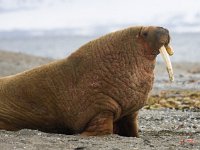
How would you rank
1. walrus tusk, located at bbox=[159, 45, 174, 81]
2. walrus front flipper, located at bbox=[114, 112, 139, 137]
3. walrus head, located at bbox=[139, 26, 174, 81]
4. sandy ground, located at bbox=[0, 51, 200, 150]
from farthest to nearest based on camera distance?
1. walrus front flipper, located at bbox=[114, 112, 139, 137]
2. walrus head, located at bbox=[139, 26, 174, 81]
3. walrus tusk, located at bbox=[159, 45, 174, 81]
4. sandy ground, located at bbox=[0, 51, 200, 150]

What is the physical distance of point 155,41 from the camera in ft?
24.4

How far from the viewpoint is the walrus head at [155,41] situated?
7.41m

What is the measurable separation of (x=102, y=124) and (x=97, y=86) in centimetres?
45

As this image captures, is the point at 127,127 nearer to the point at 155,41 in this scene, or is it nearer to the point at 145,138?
the point at 145,138

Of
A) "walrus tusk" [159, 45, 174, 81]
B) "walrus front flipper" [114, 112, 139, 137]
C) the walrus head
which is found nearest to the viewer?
"walrus tusk" [159, 45, 174, 81]

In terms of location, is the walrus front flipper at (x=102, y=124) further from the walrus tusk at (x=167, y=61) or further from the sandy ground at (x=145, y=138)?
the walrus tusk at (x=167, y=61)

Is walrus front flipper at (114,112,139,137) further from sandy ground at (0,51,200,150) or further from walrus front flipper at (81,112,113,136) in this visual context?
walrus front flipper at (81,112,113,136)

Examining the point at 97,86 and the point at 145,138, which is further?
the point at 145,138

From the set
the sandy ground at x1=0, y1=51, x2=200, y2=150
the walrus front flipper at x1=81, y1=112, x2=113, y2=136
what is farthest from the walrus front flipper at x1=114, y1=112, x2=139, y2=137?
the walrus front flipper at x1=81, y1=112, x2=113, y2=136

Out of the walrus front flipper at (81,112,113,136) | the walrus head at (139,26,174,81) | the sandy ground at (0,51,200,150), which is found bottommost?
the sandy ground at (0,51,200,150)

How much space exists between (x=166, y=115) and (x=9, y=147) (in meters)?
4.24

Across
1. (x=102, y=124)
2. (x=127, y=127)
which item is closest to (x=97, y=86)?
(x=102, y=124)

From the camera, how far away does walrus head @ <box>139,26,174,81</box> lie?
7406 mm

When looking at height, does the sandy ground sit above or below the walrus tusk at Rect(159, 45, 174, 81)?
below
